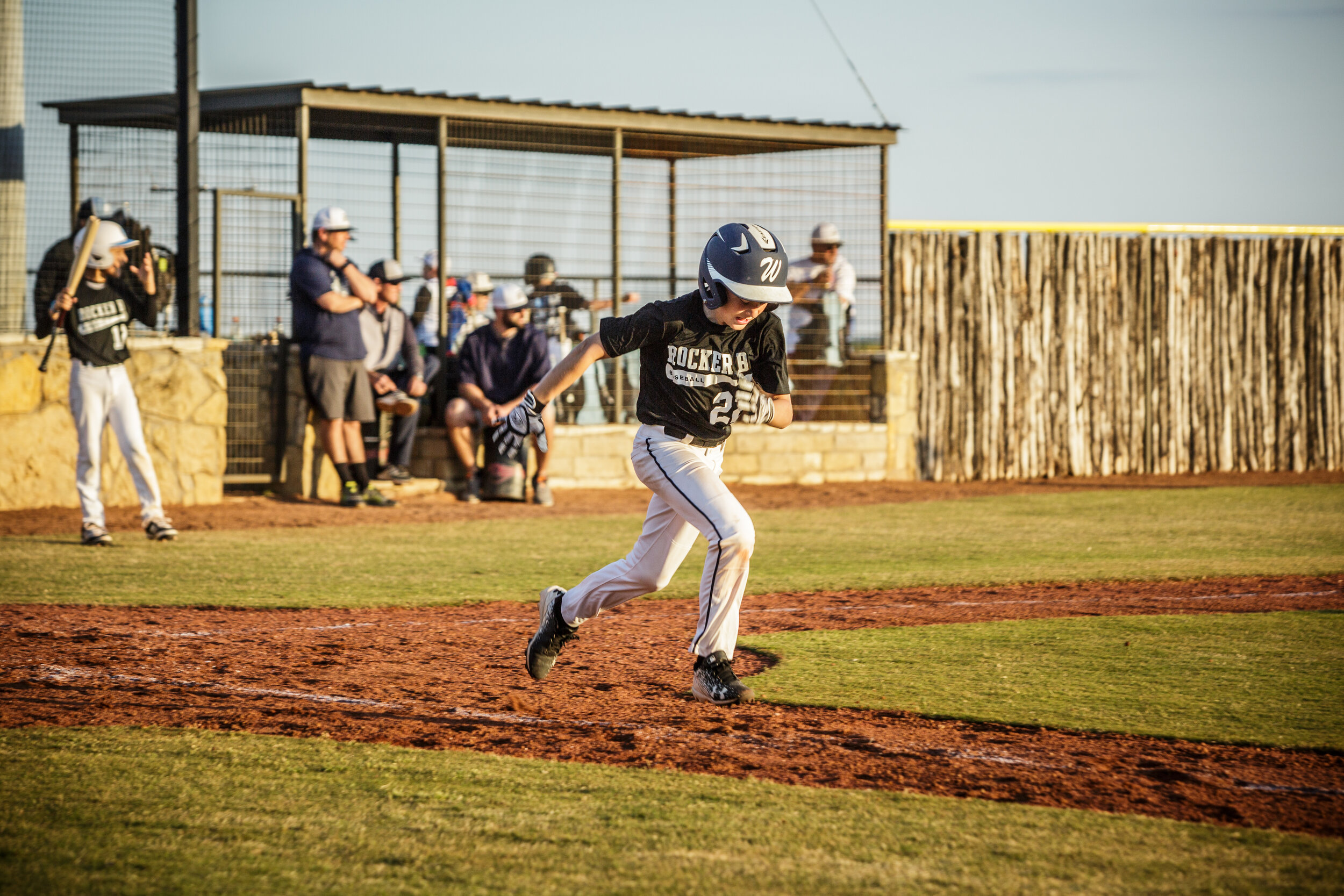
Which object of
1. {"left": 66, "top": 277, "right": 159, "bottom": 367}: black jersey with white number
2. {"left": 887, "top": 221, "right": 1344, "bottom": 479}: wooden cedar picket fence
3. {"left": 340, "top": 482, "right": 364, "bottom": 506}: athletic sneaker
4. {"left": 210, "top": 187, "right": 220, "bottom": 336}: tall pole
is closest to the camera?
{"left": 66, "top": 277, "right": 159, "bottom": 367}: black jersey with white number

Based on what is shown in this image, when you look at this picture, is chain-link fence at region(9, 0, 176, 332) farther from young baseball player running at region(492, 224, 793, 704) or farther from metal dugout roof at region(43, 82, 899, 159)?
young baseball player running at region(492, 224, 793, 704)

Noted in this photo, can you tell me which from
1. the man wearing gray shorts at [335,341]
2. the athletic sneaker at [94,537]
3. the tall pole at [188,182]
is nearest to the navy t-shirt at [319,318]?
the man wearing gray shorts at [335,341]

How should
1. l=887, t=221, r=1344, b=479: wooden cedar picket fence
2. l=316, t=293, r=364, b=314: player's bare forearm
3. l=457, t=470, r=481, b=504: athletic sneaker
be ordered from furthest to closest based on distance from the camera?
1. l=887, t=221, r=1344, b=479: wooden cedar picket fence
2. l=457, t=470, r=481, b=504: athletic sneaker
3. l=316, t=293, r=364, b=314: player's bare forearm

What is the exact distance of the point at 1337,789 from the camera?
429 cm

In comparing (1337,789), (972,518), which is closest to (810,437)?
(972,518)

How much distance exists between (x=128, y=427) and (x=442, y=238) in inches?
193

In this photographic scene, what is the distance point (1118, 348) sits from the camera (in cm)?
1773

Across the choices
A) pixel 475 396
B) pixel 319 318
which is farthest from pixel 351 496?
pixel 319 318

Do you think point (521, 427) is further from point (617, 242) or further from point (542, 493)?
point (617, 242)

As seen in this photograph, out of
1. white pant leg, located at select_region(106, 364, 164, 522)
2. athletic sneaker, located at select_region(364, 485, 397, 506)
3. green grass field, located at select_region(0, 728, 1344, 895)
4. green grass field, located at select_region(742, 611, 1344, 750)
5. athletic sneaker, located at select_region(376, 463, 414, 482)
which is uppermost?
white pant leg, located at select_region(106, 364, 164, 522)

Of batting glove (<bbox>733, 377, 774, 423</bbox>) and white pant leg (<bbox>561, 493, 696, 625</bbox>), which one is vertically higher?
batting glove (<bbox>733, 377, 774, 423</bbox>)

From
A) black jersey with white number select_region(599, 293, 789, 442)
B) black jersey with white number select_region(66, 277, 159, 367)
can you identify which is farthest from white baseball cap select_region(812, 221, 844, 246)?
black jersey with white number select_region(599, 293, 789, 442)

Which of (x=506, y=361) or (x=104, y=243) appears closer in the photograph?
(x=104, y=243)

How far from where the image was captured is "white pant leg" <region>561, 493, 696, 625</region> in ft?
18.7
